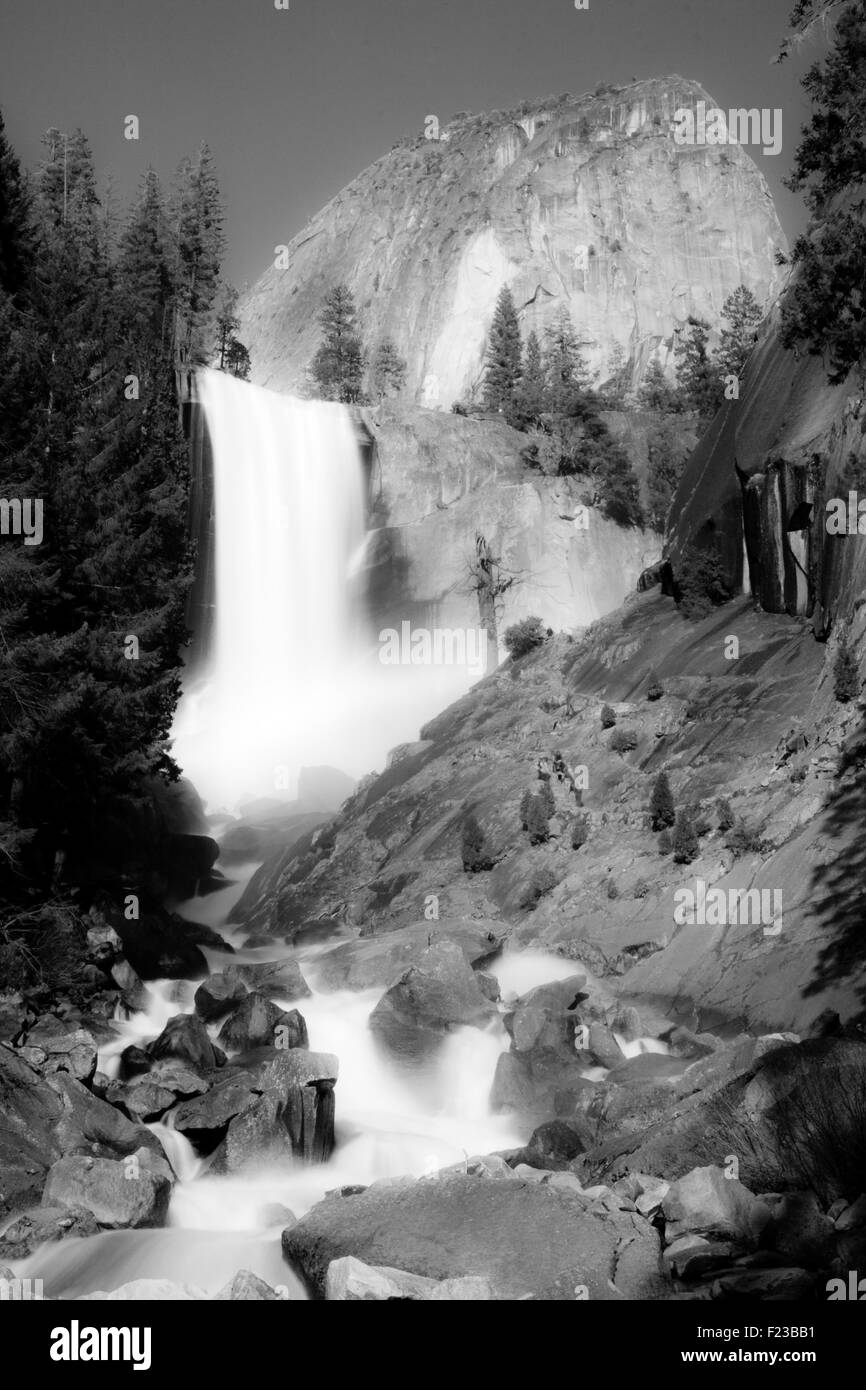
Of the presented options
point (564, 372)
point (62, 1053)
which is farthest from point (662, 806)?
point (564, 372)

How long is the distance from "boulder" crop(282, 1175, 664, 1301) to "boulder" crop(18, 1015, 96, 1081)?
6.67m

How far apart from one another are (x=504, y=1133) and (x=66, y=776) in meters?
13.0

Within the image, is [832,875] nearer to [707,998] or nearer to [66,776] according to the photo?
[707,998]

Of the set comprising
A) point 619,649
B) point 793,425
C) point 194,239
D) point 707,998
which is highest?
point 194,239

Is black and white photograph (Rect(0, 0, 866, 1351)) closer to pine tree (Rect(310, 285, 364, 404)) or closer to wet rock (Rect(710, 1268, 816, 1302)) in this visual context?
wet rock (Rect(710, 1268, 816, 1302))

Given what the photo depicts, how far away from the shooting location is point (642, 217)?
12062 cm

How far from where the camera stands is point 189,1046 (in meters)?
22.3

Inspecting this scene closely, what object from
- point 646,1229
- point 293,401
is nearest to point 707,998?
point 646,1229

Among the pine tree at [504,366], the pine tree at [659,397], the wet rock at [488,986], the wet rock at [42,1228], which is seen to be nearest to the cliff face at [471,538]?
the pine tree at [504,366]

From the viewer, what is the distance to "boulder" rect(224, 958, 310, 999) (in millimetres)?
26516

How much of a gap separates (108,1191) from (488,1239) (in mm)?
5649

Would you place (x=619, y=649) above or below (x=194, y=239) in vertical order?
below

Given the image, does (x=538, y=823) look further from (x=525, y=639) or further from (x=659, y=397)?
(x=659, y=397)

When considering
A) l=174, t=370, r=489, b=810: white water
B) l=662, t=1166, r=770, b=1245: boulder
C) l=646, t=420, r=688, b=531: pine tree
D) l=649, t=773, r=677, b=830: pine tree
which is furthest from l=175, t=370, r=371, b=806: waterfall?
l=662, t=1166, r=770, b=1245: boulder
